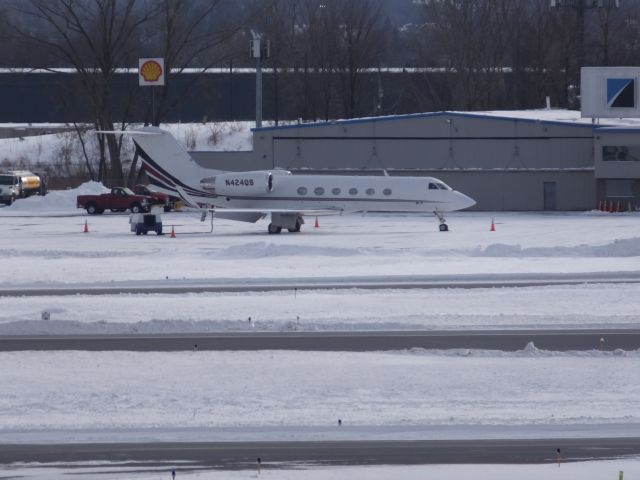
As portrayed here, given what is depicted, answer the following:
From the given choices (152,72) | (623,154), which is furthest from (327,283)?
(152,72)

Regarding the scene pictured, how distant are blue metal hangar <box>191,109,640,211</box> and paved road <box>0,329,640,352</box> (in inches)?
1535

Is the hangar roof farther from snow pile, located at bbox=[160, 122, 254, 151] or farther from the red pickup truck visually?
snow pile, located at bbox=[160, 122, 254, 151]

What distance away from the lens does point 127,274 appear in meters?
27.2

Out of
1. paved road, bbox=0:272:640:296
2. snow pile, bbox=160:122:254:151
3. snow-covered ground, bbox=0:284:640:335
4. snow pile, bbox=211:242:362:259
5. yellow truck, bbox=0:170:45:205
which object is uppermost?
snow pile, bbox=160:122:254:151

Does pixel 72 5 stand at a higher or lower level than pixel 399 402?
higher

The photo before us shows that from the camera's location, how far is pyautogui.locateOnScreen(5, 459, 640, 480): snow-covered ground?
9.59m

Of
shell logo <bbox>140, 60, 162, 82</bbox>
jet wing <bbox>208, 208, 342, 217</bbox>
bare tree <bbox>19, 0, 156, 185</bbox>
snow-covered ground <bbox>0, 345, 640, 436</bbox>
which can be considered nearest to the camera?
snow-covered ground <bbox>0, 345, 640, 436</bbox>

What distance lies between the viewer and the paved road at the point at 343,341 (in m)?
16.4

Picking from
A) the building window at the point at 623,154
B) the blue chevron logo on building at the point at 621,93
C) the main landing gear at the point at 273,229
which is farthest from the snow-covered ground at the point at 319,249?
the blue chevron logo on building at the point at 621,93

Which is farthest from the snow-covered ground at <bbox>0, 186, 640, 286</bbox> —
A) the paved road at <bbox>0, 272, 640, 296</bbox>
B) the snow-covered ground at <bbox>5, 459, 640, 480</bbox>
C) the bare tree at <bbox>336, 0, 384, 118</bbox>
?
the bare tree at <bbox>336, 0, 384, 118</bbox>

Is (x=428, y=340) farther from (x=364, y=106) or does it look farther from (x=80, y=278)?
(x=364, y=106)

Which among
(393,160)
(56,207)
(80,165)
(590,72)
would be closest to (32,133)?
(80,165)

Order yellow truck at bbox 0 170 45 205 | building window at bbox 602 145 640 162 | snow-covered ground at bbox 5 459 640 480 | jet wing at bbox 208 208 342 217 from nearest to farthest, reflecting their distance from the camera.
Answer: snow-covered ground at bbox 5 459 640 480
jet wing at bbox 208 208 342 217
building window at bbox 602 145 640 162
yellow truck at bbox 0 170 45 205

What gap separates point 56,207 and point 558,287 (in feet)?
134
